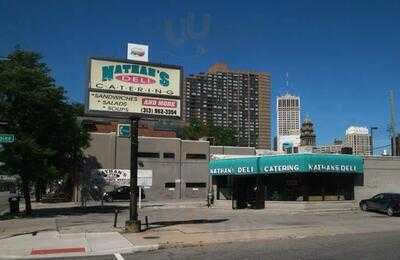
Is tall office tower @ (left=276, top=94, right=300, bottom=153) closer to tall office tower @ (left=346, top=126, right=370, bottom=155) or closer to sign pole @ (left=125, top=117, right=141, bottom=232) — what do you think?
tall office tower @ (left=346, top=126, right=370, bottom=155)

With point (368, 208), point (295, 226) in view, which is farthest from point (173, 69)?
point (368, 208)

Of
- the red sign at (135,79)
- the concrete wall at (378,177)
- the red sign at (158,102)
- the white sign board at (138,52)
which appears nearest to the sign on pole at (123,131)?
the red sign at (158,102)

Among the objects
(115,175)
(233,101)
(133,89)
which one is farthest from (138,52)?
(233,101)

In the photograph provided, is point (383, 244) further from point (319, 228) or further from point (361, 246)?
point (319, 228)

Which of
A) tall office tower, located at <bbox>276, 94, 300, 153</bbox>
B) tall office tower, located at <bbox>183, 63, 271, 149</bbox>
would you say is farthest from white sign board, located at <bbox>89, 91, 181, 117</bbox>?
tall office tower, located at <bbox>276, 94, 300, 153</bbox>

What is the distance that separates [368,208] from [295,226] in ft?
40.0

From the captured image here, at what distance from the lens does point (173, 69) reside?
25891 mm

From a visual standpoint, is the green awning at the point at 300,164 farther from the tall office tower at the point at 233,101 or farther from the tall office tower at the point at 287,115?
the tall office tower at the point at 287,115

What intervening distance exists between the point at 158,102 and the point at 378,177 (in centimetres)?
2086

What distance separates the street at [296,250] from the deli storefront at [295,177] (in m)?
15.8

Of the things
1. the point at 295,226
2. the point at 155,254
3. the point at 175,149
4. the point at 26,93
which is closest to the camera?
the point at 155,254

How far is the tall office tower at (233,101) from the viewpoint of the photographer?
11731 cm

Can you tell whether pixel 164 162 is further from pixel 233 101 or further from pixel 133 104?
pixel 233 101

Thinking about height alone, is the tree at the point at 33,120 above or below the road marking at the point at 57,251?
above
